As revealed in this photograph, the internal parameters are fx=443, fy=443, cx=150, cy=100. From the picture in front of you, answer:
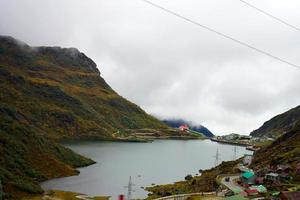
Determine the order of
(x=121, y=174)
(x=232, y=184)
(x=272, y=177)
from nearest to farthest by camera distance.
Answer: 1. (x=272, y=177)
2. (x=232, y=184)
3. (x=121, y=174)

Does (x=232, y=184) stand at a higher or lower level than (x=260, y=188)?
higher

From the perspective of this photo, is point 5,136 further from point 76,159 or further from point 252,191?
point 252,191

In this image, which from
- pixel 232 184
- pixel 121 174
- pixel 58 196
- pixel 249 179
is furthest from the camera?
pixel 121 174

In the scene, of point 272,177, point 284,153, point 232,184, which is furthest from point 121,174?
point 272,177

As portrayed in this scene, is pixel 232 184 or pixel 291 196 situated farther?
pixel 232 184

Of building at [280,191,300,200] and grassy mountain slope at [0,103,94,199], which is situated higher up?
grassy mountain slope at [0,103,94,199]

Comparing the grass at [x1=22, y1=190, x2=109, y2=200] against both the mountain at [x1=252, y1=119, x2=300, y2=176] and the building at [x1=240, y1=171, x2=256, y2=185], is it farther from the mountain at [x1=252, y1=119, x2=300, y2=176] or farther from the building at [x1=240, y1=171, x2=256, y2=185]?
the mountain at [x1=252, y1=119, x2=300, y2=176]

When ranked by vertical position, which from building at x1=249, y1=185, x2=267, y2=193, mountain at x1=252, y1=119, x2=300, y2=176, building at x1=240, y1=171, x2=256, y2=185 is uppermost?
mountain at x1=252, y1=119, x2=300, y2=176

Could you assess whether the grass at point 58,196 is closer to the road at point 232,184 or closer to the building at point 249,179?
the road at point 232,184

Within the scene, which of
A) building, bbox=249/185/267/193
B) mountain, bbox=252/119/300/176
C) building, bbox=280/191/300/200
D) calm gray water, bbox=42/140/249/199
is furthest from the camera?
calm gray water, bbox=42/140/249/199

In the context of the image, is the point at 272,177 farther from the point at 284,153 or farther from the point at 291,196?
the point at 284,153

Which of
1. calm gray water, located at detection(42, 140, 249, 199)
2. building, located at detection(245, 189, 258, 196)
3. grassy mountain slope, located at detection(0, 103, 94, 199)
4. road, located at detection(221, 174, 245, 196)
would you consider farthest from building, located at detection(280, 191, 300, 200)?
grassy mountain slope, located at detection(0, 103, 94, 199)

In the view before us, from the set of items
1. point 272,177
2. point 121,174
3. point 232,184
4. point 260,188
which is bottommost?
point 260,188

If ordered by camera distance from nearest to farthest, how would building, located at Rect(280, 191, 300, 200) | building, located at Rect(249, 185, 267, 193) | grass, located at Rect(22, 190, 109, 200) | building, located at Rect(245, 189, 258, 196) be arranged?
building, located at Rect(280, 191, 300, 200), building, located at Rect(245, 189, 258, 196), building, located at Rect(249, 185, 267, 193), grass, located at Rect(22, 190, 109, 200)
